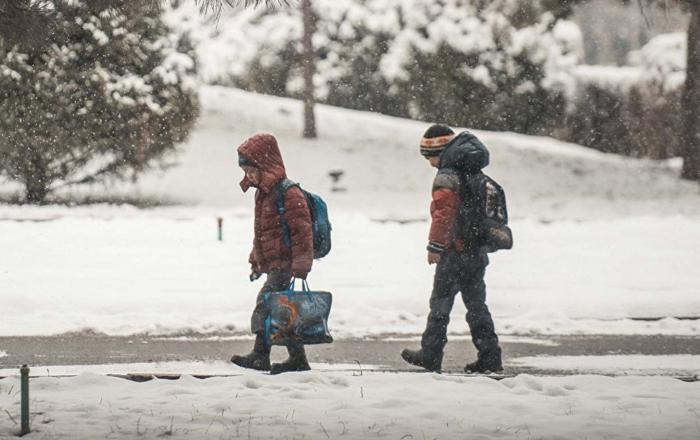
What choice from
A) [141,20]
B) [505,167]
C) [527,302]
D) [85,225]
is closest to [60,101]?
[141,20]

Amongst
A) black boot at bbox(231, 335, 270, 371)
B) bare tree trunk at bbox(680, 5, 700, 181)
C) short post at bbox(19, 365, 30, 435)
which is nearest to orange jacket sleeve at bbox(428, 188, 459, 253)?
black boot at bbox(231, 335, 270, 371)

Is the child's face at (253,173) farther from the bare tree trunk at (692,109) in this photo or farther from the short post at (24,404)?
the bare tree trunk at (692,109)

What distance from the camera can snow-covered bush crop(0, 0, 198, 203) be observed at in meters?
22.1

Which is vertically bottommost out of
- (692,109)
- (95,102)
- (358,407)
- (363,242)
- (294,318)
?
(358,407)

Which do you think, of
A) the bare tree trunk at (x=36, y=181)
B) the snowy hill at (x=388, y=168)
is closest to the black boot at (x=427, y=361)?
the snowy hill at (x=388, y=168)

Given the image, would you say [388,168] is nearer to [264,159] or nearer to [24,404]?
[264,159]

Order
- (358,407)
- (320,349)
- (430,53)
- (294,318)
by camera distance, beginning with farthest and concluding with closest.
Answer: (430,53)
(320,349)
(294,318)
(358,407)

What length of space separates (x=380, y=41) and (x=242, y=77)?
4.27 metres

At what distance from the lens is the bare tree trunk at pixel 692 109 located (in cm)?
2689

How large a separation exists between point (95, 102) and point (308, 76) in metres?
7.68

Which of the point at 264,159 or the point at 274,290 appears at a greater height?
the point at 264,159

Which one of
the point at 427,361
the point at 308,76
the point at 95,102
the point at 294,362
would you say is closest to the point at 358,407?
the point at 294,362

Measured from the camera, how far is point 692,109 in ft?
90.1

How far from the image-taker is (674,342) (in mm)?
9836
